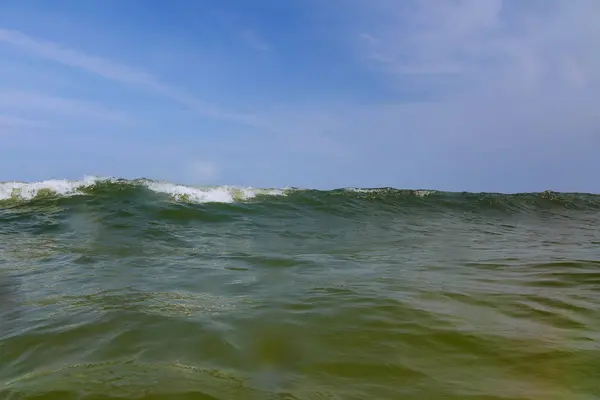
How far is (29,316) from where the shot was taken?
348cm

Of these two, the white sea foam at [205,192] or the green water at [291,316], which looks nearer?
the green water at [291,316]

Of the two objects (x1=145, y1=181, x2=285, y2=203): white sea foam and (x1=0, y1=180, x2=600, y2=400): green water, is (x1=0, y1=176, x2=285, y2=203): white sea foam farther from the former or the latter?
(x1=0, y1=180, x2=600, y2=400): green water

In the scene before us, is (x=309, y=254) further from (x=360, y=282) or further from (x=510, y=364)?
(x=510, y=364)

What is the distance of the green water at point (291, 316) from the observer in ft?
7.74

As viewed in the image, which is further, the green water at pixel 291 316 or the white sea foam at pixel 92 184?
the white sea foam at pixel 92 184

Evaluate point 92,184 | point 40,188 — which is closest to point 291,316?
point 92,184

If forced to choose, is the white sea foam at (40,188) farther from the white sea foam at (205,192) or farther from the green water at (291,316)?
the green water at (291,316)

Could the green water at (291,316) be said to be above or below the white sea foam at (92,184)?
below

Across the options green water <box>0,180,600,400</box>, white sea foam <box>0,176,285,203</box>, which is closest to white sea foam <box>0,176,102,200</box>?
white sea foam <box>0,176,285,203</box>

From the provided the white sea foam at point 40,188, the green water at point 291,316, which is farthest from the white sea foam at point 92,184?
the green water at point 291,316

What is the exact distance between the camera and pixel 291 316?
3.49m

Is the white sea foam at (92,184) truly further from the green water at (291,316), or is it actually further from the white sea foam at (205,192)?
the green water at (291,316)

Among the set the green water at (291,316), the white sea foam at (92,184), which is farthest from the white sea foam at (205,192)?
the green water at (291,316)

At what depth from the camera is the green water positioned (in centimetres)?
236
